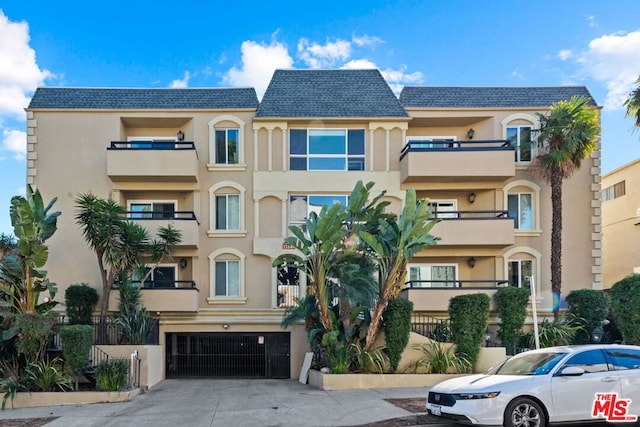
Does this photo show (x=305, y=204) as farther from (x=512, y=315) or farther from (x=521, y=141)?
(x=521, y=141)

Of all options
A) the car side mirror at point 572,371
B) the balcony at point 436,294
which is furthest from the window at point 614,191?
the car side mirror at point 572,371

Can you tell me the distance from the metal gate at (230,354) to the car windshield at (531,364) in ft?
37.5

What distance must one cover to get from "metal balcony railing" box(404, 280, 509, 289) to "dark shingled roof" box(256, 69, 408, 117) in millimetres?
6265

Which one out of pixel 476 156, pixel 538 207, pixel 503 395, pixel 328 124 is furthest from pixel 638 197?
pixel 503 395

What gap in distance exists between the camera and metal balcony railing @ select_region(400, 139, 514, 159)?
65.0ft

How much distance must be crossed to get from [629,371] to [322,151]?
44.7ft

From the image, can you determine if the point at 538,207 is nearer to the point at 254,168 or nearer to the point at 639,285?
the point at 639,285

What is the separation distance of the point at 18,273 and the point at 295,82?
40.0 feet

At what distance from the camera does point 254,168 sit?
67.8 feet

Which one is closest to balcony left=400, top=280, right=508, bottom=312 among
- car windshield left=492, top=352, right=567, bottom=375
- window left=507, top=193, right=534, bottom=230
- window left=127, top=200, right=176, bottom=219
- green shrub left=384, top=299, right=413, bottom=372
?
window left=507, top=193, right=534, bottom=230

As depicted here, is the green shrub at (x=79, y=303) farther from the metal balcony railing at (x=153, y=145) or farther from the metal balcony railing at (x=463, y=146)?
the metal balcony railing at (x=463, y=146)

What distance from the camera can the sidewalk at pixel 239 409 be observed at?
35.5 ft

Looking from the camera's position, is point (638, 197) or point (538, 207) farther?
point (638, 197)

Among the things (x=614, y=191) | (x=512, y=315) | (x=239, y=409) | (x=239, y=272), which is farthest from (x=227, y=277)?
(x=614, y=191)
